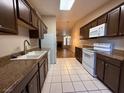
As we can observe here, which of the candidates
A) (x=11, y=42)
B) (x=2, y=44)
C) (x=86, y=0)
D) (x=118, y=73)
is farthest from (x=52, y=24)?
(x=118, y=73)

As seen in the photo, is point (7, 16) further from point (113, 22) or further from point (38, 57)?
point (113, 22)

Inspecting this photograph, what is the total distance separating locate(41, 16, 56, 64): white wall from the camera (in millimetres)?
4707

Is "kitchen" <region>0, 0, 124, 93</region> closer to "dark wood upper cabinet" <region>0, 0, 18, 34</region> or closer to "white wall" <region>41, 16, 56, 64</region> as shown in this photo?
"dark wood upper cabinet" <region>0, 0, 18, 34</region>

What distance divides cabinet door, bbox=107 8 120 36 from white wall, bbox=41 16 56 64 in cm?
278

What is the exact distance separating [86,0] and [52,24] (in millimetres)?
2303

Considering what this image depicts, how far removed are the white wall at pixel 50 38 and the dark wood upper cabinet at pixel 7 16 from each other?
10.9 ft

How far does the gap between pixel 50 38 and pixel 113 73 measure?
3383 millimetres

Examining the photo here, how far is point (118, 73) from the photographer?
6.18 feet

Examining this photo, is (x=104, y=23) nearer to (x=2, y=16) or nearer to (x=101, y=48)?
(x=101, y=48)

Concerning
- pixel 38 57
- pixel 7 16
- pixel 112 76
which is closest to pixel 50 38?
pixel 38 57

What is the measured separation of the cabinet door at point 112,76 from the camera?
1922mm

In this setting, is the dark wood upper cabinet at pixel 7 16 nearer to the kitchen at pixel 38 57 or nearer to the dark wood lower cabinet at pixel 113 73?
the kitchen at pixel 38 57

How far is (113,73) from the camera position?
205 centimetres

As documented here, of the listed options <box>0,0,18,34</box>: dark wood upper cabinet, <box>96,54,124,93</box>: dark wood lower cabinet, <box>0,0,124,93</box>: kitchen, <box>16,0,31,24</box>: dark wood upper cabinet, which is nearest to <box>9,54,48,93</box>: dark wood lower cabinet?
<box>0,0,124,93</box>: kitchen
